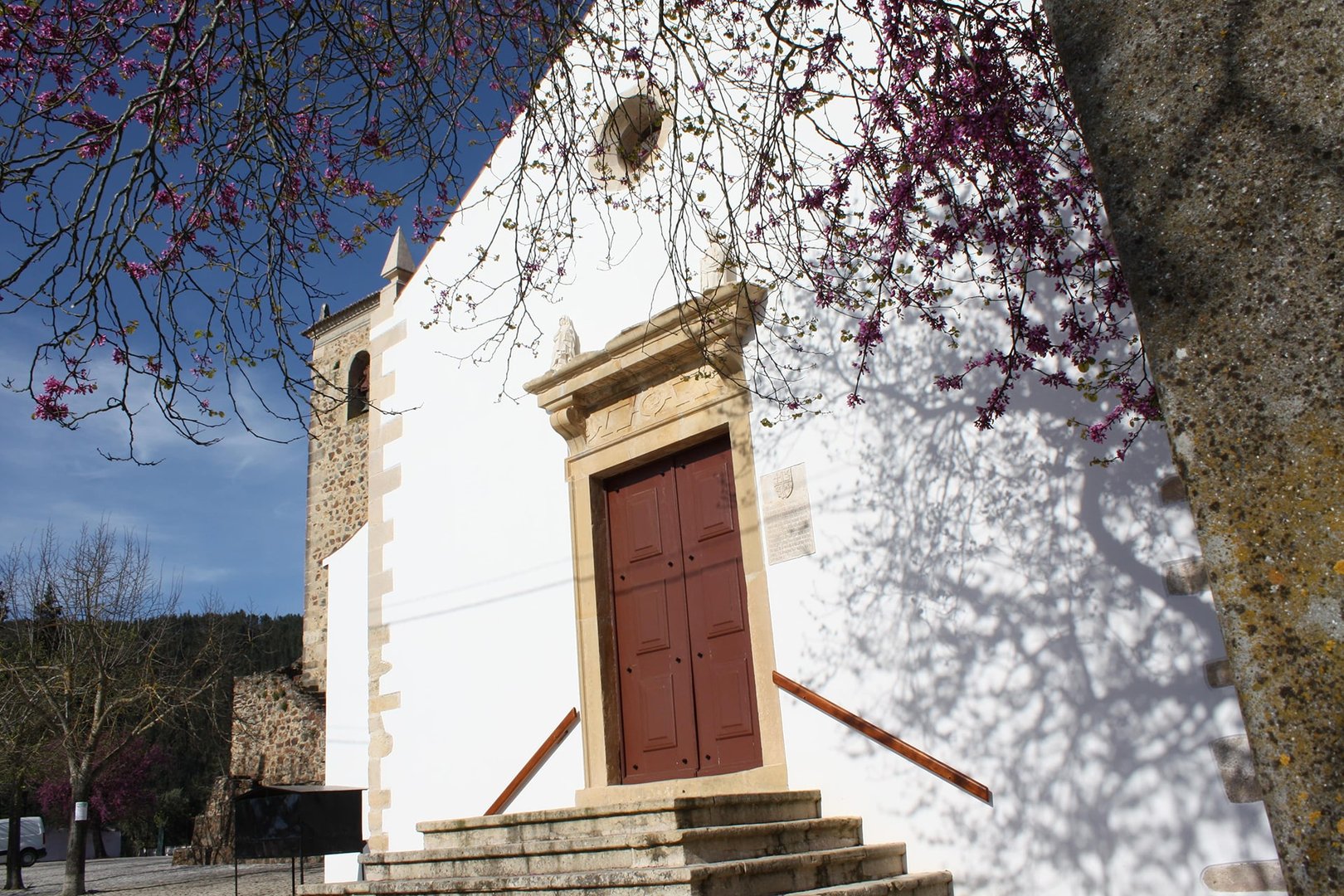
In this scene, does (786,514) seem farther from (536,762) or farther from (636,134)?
(636,134)

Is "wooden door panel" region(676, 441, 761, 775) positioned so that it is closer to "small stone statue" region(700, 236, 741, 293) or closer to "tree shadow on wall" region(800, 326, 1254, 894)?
"tree shadow on wall" region(800, 326, 1254, 894)

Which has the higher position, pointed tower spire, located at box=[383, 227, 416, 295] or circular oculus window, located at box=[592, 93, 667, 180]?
pointed tower spire, located at box=[383, 227, 416, 295]

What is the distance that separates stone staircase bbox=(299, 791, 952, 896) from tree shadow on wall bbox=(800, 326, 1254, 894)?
1.05 ft

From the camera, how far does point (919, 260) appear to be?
4.64 m

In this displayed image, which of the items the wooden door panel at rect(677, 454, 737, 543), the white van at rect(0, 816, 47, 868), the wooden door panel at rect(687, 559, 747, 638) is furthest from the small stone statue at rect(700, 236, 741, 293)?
the white van at rect(0, 816, 47, 868)

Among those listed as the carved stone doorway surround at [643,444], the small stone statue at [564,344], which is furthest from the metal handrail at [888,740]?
the small stone statue at [564,344]

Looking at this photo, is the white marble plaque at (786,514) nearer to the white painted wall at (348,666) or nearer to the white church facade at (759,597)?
the white church facade at (759,597)

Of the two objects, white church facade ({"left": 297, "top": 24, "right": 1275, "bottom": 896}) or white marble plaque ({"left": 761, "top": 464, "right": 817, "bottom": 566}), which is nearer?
white church facade ({"left": 297, "top": 24, "right": 1275, "bottom": 896})

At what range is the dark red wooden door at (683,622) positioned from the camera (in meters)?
5.54

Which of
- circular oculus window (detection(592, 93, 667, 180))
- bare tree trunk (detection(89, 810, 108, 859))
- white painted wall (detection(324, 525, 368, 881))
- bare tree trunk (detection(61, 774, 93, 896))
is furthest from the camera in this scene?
bare tree trunk (detection(89, 810, 108, 859))

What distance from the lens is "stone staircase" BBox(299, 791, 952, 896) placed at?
383 centimetres

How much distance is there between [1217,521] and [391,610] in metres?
6.69

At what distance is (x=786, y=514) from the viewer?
210 inches

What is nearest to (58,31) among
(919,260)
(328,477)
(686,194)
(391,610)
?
(686,194)
